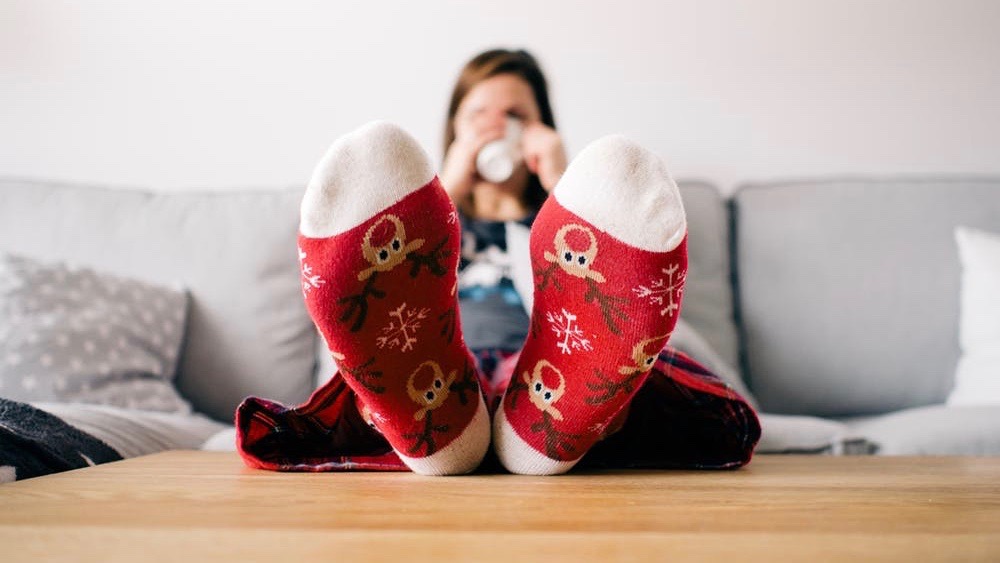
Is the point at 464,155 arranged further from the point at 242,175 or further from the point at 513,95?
the point at 242,175

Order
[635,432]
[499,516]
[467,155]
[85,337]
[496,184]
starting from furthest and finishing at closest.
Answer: [496,184] → [467,155] → [85,337] → [635,432] → [499,516]

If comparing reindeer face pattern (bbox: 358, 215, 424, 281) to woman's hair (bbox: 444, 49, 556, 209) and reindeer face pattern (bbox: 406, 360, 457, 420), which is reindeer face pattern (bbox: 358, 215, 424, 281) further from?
woman's hair (bbox: 444, 49, 556, 209)

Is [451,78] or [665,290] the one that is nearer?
[665,290]

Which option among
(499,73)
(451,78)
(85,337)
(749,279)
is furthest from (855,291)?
(85,337)

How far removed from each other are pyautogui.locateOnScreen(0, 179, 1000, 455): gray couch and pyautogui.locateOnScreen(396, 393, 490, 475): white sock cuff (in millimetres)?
607

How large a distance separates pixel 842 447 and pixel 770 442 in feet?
0.30

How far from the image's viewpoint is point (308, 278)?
497 mm

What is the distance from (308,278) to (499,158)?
61 cm

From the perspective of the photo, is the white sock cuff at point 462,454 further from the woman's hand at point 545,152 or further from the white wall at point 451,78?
the white wall at point 451,78

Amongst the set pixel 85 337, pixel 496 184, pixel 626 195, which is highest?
pixel 626 195

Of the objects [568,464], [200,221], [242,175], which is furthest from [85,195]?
[568,464]

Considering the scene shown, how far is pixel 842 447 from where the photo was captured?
0.82 metres

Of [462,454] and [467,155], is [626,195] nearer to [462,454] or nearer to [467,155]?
[462,454]

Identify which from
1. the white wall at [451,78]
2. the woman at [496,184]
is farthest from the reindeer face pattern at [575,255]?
the white wall at [451,78]
